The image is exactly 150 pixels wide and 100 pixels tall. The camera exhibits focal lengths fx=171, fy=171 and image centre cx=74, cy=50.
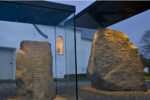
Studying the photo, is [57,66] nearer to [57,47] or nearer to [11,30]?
[57,47]

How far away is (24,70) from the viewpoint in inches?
125

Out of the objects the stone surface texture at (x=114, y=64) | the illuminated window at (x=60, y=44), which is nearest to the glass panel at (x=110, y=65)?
the stone surface texture at (x=114, y=64)

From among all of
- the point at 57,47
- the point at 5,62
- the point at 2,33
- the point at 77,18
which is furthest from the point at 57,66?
the point at 77,18

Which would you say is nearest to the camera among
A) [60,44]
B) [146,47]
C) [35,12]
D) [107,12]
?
[35,12]

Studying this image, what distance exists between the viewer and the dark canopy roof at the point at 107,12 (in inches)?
165

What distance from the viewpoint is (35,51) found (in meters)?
3.24

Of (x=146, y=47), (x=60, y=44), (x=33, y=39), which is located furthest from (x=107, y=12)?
(x=146, y=47)

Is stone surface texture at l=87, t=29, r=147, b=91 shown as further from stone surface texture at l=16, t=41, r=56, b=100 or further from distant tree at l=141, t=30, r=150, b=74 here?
distant tree at l=141, t=30, r=150, b=74

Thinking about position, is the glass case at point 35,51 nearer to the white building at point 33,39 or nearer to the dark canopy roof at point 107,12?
the white building at point 33,39

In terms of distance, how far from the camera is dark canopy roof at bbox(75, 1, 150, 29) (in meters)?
4.20

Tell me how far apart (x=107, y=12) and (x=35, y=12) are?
92.0 inches

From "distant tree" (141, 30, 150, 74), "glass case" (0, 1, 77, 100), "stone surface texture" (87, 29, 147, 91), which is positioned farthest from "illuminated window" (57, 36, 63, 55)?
"distant tree" (141, 30, 150, 74)

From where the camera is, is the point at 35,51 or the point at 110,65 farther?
the point at 110,65

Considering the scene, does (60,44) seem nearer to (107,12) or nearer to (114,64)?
(107,12)
